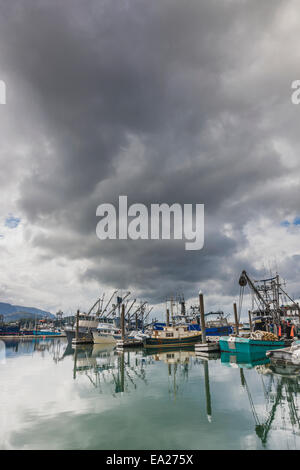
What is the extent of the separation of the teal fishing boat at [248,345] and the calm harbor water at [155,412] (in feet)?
40.0

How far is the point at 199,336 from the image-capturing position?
180 ft

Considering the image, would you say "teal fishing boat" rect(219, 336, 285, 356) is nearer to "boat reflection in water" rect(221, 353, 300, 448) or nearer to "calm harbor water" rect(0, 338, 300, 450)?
"boat reflection in water" rect(221, 353, 300, 448)

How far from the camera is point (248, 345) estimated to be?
35.5m


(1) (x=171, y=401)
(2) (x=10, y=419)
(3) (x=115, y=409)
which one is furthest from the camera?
(1) (x=171, y=401)

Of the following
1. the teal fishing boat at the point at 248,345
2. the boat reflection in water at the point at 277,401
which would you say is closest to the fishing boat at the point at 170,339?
the teal fishing boat at the point at 248,345

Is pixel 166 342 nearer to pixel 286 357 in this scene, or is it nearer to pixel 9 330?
pixel 286 357

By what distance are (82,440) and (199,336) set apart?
48687 millimetres

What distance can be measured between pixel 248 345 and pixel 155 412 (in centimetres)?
2662

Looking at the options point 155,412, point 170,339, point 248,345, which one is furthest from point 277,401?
point 170,339

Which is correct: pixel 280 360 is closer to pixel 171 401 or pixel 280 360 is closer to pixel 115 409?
pixel 171 401
